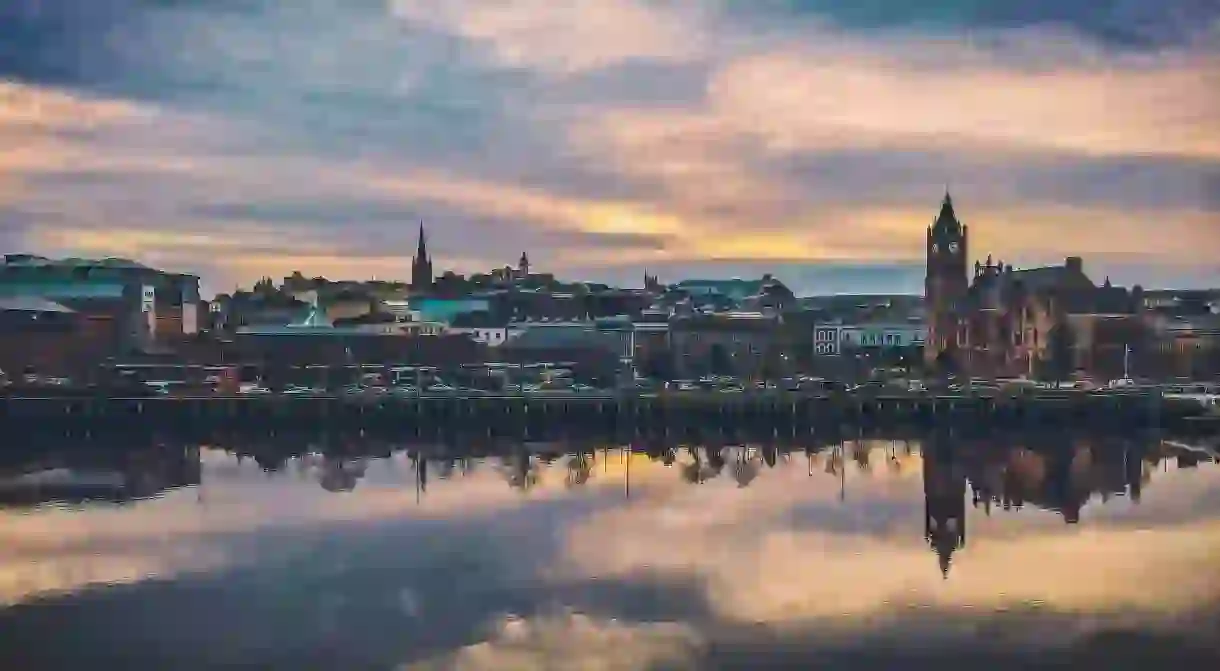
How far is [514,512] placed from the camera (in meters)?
13.6

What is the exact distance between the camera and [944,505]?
1420 centimetres

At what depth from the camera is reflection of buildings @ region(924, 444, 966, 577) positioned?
39.7 feet

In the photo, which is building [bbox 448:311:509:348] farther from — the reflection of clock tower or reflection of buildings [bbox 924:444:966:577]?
reflection of buildings [bbox 924:444:966:577]

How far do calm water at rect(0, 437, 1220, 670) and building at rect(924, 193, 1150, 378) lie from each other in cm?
1195

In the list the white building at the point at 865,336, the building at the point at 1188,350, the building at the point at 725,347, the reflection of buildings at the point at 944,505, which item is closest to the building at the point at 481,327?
the building at the point at 725,347

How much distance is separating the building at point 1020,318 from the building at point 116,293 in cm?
1947

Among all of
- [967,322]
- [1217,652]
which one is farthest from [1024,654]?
[967,322]

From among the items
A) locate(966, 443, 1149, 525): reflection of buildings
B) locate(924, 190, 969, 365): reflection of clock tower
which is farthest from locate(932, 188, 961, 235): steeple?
locate(966, 443, 1149, 525): reflection of buildings

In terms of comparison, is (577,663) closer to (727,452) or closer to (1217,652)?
(1217,652)

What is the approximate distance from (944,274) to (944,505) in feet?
71.6

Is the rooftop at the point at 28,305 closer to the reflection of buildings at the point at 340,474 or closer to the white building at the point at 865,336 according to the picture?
the reflection of buildings at the point at 340,474

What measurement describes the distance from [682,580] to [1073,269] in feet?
72.5

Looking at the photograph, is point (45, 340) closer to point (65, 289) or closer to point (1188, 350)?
point (65, 289)

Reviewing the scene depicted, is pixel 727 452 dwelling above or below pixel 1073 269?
below
